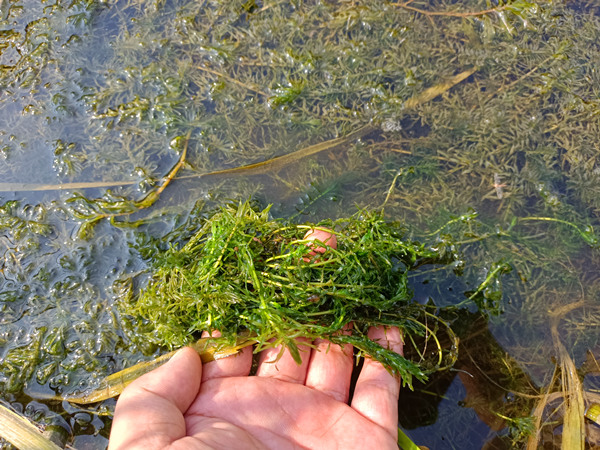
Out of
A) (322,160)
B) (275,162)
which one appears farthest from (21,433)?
(322,160)

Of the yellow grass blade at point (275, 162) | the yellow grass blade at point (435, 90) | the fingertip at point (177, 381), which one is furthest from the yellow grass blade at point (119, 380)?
the yellow grass blade at point (435, 90)

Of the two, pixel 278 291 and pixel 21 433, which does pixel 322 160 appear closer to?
pixel 278 291

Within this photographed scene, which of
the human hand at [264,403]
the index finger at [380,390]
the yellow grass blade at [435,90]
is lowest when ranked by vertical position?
the index finger at [380,390]

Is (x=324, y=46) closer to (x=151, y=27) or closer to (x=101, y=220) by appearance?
(x=151, y=27)

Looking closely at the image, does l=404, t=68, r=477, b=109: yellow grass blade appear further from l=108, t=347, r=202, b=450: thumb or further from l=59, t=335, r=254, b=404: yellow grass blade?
l=108, t=347, r=202, b=450: thumb

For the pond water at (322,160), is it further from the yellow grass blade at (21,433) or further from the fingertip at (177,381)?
the fingertip at (177,381)

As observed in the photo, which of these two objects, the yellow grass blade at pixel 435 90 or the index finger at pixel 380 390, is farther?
the yellow grass blade at pixel 435 90

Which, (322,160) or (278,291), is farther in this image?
(322,160)

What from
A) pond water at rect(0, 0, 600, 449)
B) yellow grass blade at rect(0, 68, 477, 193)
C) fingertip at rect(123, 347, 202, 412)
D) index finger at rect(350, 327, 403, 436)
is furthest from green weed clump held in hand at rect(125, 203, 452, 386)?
yellow grass blade at rect(0, 68, 477, 193)
